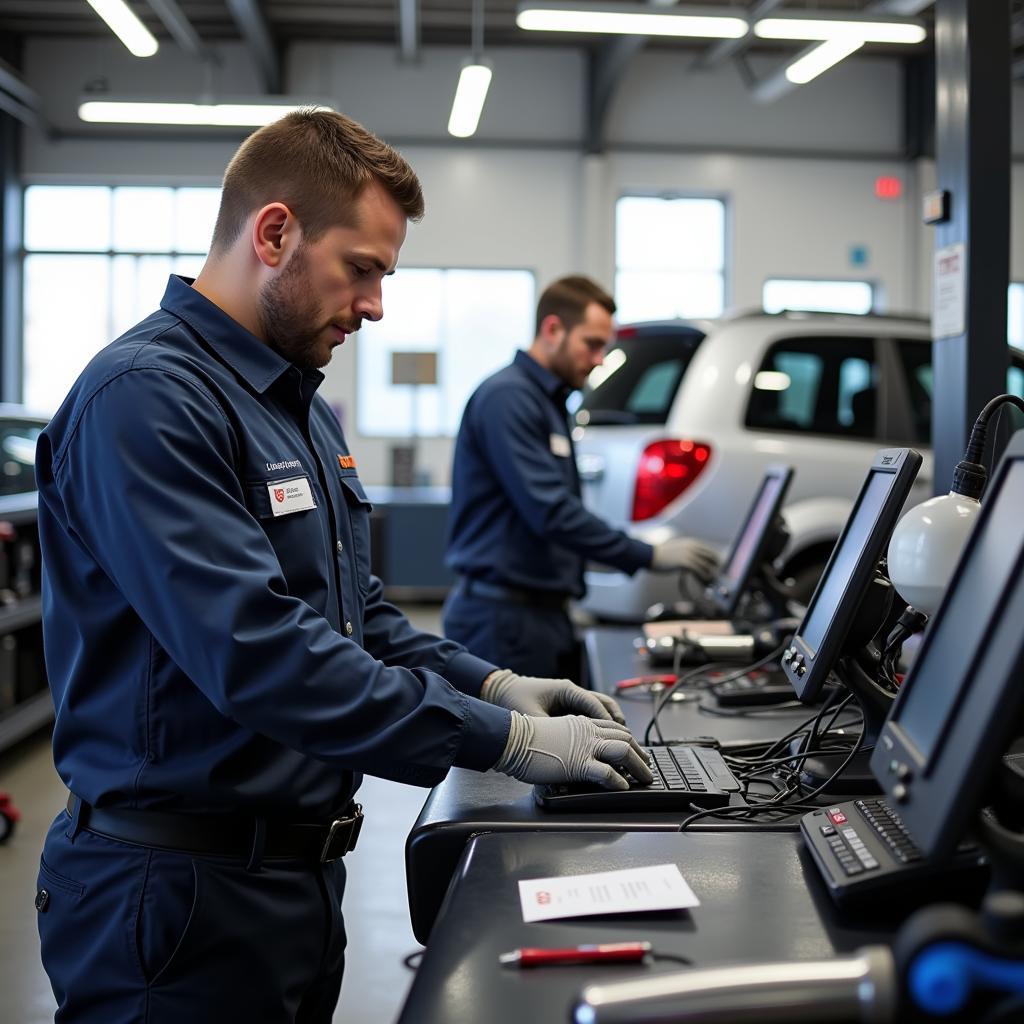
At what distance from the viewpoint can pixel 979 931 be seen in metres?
0.71

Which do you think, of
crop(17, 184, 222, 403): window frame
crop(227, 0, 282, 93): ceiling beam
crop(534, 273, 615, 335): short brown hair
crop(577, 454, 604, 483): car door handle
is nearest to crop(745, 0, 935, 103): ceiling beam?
crop(577, 454, 604, 483): car door handle

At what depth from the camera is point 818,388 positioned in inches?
173

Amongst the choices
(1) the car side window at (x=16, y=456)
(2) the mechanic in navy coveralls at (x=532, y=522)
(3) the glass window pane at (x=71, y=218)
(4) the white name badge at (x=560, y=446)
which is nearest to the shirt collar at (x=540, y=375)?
(2) the mechanic in navy coveralls at (x=532, y=522)

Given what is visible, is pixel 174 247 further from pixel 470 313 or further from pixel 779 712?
pixel 779 712

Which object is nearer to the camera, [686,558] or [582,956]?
[582,956]

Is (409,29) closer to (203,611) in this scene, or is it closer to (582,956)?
(203,611)

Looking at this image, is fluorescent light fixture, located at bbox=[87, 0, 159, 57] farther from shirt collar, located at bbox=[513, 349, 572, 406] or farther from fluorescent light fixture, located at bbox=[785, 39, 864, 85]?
shirt collar, located at bbox=[513, 349, 572, 406]

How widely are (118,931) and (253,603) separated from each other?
0.38 meters

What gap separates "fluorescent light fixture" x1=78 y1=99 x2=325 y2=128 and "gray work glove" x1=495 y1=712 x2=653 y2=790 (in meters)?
6.74

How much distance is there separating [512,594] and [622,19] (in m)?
4.19

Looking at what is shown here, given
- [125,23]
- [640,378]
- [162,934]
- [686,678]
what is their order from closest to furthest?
[162,934]
[686,678]
[640,378]
[125,23]

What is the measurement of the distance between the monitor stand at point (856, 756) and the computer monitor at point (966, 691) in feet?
1.13

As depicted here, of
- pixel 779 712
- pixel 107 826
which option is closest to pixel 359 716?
pixel 107 826

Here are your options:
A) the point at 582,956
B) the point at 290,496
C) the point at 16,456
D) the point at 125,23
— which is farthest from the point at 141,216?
the point at 582,956
